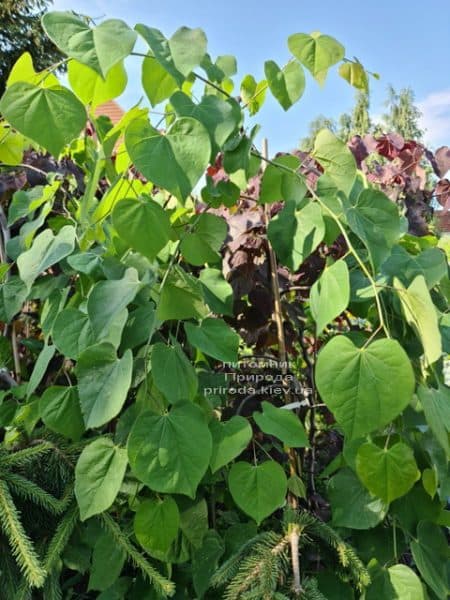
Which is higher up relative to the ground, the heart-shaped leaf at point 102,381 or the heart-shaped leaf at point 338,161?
the heart-shaped leaf at point 338,161

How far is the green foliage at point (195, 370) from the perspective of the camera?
578 mm

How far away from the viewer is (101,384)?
64 cm

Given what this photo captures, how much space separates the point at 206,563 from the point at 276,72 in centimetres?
63

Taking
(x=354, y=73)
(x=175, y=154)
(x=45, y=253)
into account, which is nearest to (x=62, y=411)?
(x=45, y=253)

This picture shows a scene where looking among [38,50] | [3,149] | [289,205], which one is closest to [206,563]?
[289,205]

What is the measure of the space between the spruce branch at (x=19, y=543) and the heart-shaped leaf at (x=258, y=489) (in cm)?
24

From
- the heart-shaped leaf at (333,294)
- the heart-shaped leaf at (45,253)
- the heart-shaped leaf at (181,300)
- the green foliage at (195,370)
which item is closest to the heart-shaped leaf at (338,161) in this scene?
the green foliage at (195,370)

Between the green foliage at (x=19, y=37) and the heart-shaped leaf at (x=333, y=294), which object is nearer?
the heart-shaped leaf at (x=333, y=294)

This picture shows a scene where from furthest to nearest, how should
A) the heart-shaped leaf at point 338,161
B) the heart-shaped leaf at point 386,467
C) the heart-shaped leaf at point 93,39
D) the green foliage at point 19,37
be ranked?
the green foliage at point 19,37, the heart-shaped leaf at point 338,161, the heart-shaped leaf at point 386,467, the heart-shaped leaf at point 93,39

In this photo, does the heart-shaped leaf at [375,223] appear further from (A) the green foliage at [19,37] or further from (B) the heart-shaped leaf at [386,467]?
(A) the green foliage at [19,37]

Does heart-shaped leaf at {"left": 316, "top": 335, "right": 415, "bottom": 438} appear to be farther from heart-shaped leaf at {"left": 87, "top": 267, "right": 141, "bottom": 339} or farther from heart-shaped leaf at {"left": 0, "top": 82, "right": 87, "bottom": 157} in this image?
heart-shaped leaf at {"left": 0, "top": 82, "right": 87, "bottom": 157}

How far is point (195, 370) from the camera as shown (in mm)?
741

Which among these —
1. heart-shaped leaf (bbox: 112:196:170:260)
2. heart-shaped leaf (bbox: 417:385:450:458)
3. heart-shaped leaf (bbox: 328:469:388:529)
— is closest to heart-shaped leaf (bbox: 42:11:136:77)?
heart-shaped leaf (bbox: 112:196:170:260)

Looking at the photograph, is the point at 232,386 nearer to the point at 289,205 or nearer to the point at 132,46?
the point at 289,205
